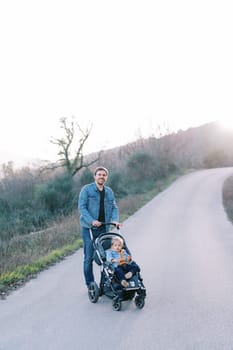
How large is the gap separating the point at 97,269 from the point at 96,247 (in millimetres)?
2681

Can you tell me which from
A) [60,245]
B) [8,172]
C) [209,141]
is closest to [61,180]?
[8,172]

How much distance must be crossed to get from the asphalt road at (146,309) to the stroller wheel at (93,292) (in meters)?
0.10

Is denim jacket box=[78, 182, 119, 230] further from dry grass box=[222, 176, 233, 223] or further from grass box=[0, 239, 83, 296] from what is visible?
dry grass box=[222, 176, 233, 223]

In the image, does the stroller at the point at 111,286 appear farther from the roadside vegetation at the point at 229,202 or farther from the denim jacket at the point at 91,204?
the roadside vegetation at the point at 229,202

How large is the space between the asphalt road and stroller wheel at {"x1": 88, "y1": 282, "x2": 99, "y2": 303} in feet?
0.31

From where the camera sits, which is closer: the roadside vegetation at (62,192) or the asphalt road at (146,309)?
the asphalt road at (146,309)

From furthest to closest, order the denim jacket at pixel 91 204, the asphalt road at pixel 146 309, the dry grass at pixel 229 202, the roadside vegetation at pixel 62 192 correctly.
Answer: the dry grass at pixel 229 202 → the roadside vegetation at pixel 62 192 → the denim jacket at pixel 91 204 → the asphalt road at pixel 146 309

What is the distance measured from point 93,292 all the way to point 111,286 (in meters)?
0.50

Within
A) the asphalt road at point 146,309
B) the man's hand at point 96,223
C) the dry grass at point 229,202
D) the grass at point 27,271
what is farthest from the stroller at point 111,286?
the dry grass at point 229,202

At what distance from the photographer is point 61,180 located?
33.1 m

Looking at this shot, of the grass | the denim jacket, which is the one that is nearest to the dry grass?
the grass

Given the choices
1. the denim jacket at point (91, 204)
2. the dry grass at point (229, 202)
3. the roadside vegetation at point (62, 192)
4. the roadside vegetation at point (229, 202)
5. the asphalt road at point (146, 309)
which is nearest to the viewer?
the asphalt road at point (146, 309)

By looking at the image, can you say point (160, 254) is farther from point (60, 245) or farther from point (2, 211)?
point (2, 211)

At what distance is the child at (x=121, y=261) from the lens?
21.8ft
